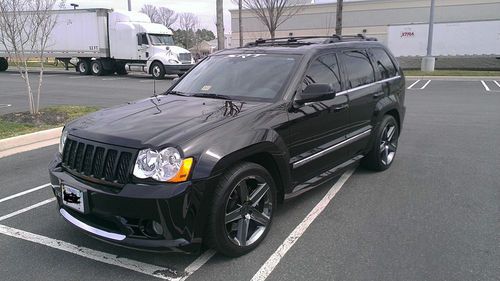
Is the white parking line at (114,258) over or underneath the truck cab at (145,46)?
underneath

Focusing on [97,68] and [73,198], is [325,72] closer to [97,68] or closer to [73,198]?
[73,198]

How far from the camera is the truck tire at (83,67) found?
91.7ft

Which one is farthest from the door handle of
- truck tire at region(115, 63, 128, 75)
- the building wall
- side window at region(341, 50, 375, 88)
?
the building wall

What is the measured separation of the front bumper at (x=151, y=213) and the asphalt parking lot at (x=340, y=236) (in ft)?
1.11

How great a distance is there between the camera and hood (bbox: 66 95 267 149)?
3.26 m

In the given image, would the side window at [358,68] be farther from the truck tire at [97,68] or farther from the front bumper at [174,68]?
the truck tire at [97,68]

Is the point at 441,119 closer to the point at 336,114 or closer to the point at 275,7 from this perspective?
the point at 336,114

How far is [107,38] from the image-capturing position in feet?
85.5

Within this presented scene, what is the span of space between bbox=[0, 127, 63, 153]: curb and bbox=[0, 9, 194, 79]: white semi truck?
16238 millimetres

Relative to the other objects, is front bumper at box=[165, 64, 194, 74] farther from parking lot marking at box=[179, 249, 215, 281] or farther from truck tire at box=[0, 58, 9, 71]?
parking lot marking at box=[179, 249, 215, 281]

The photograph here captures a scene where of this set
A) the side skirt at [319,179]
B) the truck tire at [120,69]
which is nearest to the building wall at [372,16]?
the truck tire at [120,69]

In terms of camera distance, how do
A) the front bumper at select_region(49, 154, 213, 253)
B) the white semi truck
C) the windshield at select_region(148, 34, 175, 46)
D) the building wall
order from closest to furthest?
the front bumper at select_region(49, 154, 213, 253), the white semi truck, the windshield at select_region(148, 34, 175, 46), the building wall

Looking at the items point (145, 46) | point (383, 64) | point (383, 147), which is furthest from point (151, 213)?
point (145, 46)

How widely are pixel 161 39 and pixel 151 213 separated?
77.6 ft
